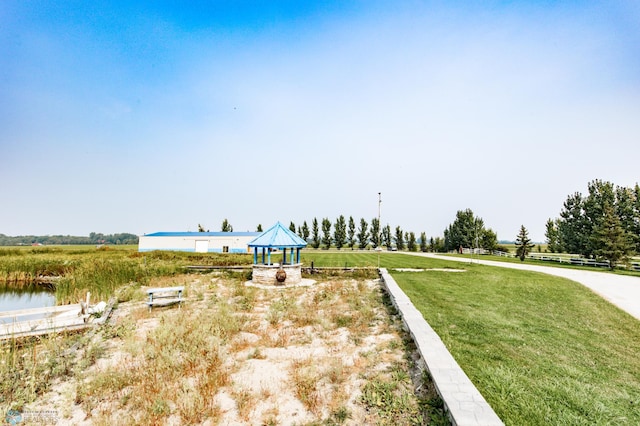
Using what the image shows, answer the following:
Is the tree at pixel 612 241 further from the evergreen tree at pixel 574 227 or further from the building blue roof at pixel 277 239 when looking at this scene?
the building blue roof at pixel 277 239

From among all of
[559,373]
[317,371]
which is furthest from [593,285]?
[317,371]

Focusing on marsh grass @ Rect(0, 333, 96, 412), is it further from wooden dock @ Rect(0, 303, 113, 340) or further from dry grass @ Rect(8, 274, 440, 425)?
wooden dock @ Rect(0, 303, 113, 340)

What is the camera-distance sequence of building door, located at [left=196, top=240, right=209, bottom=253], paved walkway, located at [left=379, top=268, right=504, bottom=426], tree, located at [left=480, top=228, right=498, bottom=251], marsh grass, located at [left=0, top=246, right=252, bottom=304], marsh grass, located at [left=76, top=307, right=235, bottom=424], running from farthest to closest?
tree, located at [left=480, top=228, right=498, bottom=251] < building door, located at [left=196, top=240, right=209, bottom=253] < marsh grass, located at [left=0, top=246, right=252, bottom=304] < marsh grass, located at [left=76, top=307, right=235, bottom=424] < paved walkway, located at [left=379, top=268, right=504, bottom=426]

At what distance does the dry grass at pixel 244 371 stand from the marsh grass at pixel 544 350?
143 centimetres

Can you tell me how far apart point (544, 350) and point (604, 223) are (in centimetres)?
3257

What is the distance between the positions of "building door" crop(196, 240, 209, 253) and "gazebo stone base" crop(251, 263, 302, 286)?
33770mm

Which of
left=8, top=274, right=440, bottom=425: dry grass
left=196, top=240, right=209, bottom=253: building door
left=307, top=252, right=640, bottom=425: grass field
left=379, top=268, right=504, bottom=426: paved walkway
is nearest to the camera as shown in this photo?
left=379, top=268, right=504, bottom=426: paved walkway

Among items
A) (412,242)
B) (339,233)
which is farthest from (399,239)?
(339,233)

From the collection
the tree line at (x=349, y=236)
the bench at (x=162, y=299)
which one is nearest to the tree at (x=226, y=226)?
the tree line at (x=349, y=236)

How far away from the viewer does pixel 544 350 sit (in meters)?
6.92

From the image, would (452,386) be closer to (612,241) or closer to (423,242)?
(612,241)

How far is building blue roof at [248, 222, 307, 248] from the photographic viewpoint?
1838cm

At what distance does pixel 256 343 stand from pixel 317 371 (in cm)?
248

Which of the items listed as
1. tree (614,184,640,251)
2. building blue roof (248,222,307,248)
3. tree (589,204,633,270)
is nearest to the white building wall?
building blue roof (248,222,307,248)
